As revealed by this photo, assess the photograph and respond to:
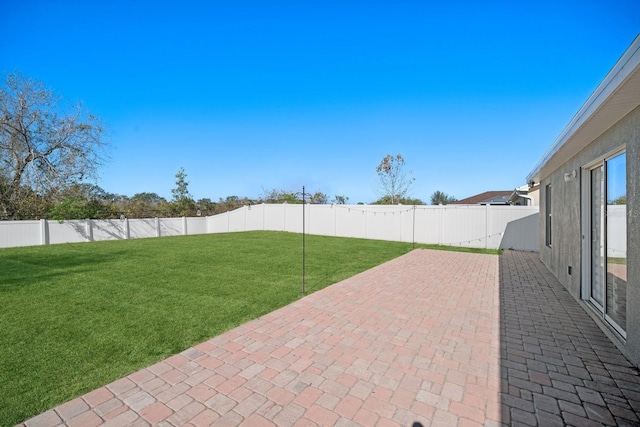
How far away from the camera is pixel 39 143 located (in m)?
15.5

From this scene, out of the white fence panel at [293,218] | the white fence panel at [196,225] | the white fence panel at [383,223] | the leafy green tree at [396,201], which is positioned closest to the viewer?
the white fence panel at [383,223]

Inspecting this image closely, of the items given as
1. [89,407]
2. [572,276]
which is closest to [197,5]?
[89,407]

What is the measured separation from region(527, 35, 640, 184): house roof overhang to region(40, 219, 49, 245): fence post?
18.5 meters

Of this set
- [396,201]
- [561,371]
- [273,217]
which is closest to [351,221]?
[273,217]

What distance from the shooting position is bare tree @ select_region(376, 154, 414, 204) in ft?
74.0

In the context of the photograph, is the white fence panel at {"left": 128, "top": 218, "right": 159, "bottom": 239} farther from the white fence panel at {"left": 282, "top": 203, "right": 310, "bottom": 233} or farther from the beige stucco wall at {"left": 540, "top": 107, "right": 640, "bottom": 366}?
the beige stucco wall at {"left": 540, "top": 107, "right": 640, "bottom": 366}

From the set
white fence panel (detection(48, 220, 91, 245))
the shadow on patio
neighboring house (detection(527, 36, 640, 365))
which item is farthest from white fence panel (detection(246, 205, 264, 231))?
the shadow on patio

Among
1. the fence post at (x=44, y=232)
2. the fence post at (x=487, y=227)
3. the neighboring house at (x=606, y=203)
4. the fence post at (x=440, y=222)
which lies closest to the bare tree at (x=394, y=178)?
the fence post at (x=440, y=222)

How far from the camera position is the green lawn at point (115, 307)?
2.45 m

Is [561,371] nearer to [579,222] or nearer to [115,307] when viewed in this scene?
[579,222]

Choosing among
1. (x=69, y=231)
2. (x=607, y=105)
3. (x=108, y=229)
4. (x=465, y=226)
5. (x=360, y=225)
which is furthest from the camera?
(x=108, y=229)

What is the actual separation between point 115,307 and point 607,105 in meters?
6.50

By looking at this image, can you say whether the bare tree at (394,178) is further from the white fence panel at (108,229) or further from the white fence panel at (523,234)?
the white fence panel at (108,229)

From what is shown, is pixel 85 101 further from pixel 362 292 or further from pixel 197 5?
pixel 362 292
